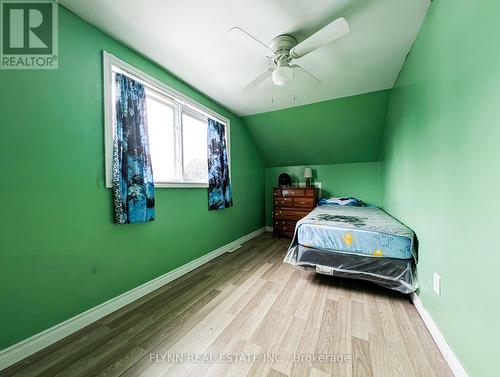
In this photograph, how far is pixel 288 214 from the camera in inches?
149

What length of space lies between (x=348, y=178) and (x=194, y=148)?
9.97 ft

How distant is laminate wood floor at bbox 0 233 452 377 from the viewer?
3.52 ft

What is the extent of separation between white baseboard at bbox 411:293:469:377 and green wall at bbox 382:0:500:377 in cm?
5

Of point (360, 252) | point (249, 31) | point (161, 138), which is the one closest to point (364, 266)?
point (360, 252)

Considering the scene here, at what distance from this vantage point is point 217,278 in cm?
214

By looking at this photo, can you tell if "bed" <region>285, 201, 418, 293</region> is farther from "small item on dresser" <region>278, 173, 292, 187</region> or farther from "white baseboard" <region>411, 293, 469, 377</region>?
"small item on dresser" <region>278, 173, 292, 187</region>

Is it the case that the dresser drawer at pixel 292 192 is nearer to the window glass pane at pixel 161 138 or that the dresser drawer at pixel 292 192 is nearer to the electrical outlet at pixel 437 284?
the window glass pane at pixel 161 138

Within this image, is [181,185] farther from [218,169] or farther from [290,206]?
[290,206]

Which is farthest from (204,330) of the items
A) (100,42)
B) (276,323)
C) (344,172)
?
(344,172)

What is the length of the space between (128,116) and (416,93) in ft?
8.39

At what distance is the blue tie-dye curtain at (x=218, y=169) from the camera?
2.69 meters

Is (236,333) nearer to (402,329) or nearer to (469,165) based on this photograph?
(402,329)

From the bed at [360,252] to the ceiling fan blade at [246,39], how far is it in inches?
68.0

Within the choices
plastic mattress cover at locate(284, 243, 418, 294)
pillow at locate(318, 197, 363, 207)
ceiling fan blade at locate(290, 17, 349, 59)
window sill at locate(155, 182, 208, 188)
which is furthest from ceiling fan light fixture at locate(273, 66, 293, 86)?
pillow at locate(318, 197, 363, 207)
